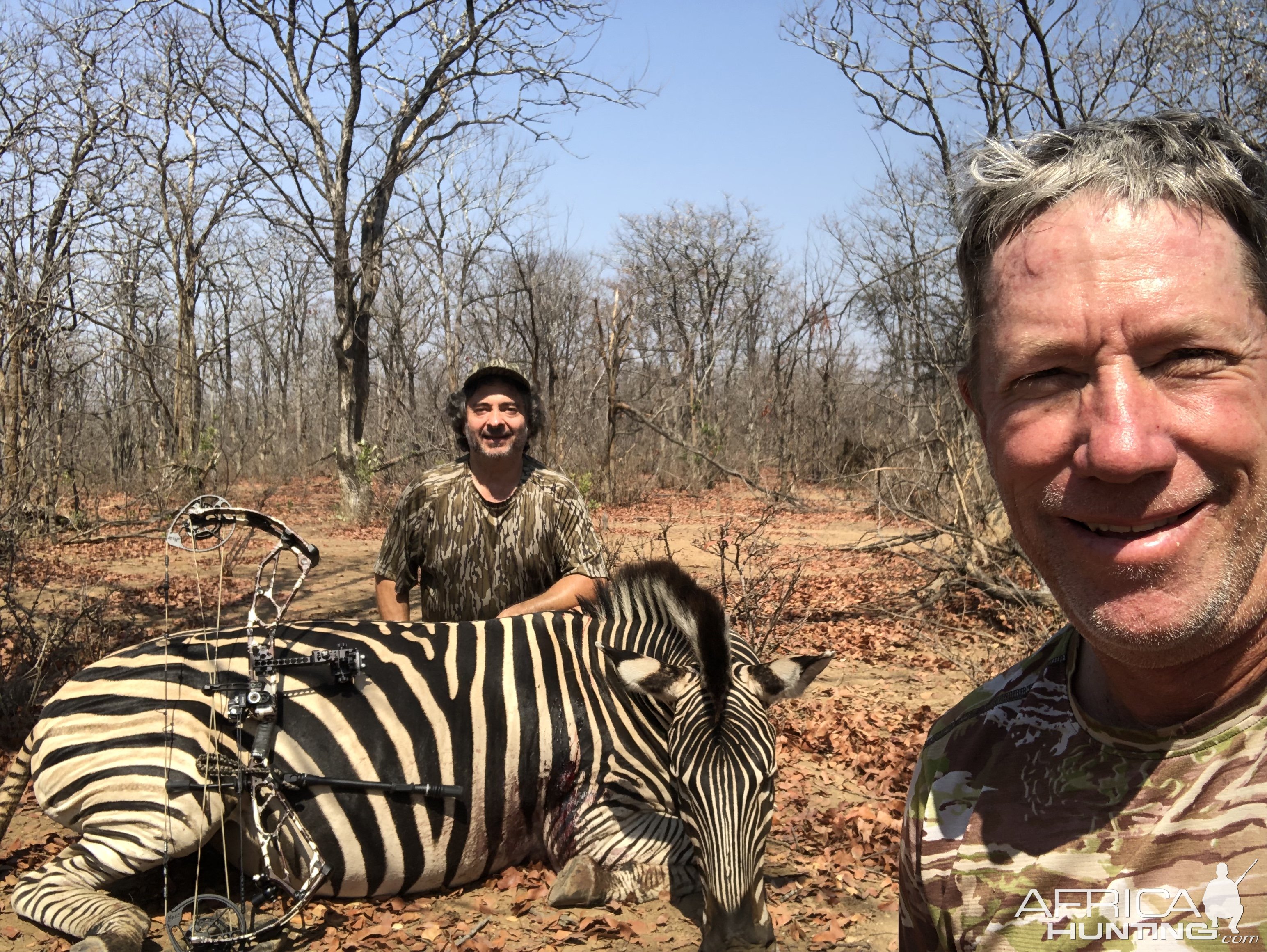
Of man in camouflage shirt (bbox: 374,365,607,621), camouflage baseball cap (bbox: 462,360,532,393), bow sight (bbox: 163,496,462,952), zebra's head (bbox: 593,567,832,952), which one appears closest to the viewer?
zebra's head (bbox: 593,567,832,952)

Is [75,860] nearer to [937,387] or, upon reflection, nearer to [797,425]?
[937,387]

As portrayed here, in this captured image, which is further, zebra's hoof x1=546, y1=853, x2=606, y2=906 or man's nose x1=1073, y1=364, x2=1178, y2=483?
zebra's hoof x1=546, y1=853, x2=606, y2=906

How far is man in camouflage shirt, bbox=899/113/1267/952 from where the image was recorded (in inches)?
44.2

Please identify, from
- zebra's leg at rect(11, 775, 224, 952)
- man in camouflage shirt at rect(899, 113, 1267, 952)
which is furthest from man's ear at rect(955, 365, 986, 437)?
zebra's leg at rect(11, 775, 224, 952)

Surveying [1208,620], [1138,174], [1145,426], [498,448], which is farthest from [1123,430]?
[498,448]

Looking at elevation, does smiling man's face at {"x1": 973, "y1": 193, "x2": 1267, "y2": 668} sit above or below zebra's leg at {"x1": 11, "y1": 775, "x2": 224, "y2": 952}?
above

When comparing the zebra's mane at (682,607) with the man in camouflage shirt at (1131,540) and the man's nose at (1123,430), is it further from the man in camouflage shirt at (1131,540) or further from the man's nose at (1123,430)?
the man's nose at (1123,430)

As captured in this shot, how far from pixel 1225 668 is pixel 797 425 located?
865 inches

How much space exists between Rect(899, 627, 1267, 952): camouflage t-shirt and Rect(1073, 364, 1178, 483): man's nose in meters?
0.29

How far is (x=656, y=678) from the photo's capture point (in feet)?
11.5

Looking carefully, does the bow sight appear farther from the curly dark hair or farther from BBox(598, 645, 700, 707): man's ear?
the curly dark hair

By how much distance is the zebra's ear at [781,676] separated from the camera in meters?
3.56

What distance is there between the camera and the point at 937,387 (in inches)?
684

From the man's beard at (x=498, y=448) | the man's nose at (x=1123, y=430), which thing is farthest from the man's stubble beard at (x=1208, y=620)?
the man's beard at (x=498, y=448)
